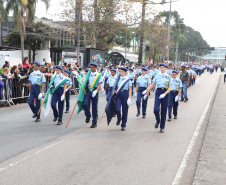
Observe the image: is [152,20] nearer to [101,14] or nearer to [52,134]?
[101,14]

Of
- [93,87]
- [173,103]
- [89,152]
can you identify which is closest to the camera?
[89,152]

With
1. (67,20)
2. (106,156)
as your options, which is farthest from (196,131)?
(67,20)

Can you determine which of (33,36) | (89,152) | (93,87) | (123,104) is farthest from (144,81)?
(33,36)

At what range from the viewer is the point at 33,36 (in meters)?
39.2

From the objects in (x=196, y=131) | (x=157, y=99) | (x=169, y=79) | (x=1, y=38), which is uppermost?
(x=1, y=38)

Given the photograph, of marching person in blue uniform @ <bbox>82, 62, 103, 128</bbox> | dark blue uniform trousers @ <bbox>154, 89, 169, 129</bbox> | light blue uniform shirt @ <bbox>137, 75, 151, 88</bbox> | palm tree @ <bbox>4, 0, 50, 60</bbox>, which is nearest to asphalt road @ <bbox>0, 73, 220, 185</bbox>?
dark blue uniform trousers @ <bbox>154, 89, 169, 129</bbox>

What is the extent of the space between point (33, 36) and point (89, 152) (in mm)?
35647

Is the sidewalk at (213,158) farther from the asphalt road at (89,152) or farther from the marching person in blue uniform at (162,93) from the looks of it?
the marching person in blue uniform at (162,93)

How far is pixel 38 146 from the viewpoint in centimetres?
645

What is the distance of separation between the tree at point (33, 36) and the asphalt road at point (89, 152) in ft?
103

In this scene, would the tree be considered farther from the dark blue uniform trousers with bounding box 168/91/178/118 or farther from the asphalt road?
the asphalt road

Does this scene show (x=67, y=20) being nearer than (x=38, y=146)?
No

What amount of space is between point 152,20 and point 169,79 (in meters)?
23.0

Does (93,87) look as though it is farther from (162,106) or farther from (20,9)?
(20,9)
